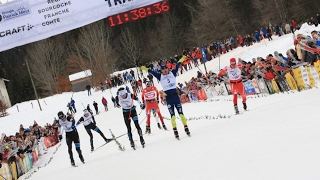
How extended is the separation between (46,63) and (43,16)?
5836 cm

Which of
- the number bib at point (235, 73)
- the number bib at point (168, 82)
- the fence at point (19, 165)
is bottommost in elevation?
the fence at point (19, 165)

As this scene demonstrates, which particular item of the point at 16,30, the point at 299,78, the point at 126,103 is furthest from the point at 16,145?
the point at 299,78

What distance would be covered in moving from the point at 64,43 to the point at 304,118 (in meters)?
73.8

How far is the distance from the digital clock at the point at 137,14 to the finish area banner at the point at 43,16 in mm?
163

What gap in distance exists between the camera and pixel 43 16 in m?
14.7

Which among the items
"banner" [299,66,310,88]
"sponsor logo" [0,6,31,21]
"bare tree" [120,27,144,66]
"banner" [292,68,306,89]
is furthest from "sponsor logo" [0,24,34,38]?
"bare tree" [120,27,144,66]

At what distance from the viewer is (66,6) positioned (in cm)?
1475

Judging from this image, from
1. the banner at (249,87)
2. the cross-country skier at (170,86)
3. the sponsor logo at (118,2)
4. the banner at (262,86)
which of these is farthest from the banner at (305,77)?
the sponsor logo at (118,2)

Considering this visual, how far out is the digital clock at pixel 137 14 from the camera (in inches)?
589

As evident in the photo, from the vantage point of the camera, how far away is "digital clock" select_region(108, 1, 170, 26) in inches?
589

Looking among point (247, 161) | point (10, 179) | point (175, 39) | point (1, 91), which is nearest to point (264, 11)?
point (175, 39)

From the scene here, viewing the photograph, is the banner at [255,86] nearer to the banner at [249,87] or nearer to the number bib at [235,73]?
the banner at [249,87]

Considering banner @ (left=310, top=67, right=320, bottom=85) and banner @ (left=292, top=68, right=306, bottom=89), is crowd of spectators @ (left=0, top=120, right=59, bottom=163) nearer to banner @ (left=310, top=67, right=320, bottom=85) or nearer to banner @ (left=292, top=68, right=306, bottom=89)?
banner @ (left=292, top=68, right=306, bottom=89)

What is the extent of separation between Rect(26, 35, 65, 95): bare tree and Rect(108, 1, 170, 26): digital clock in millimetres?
56665
